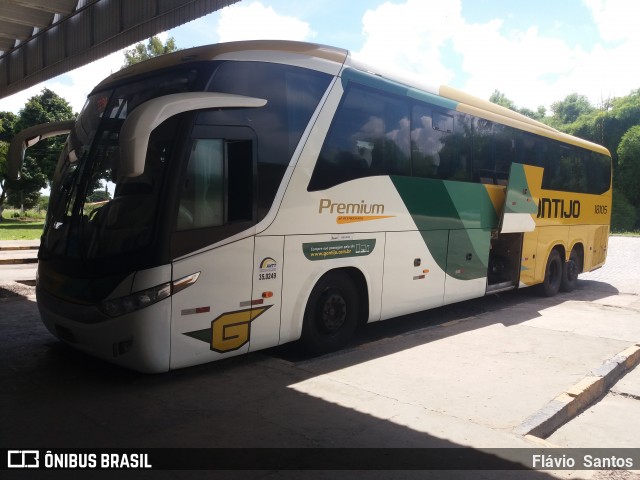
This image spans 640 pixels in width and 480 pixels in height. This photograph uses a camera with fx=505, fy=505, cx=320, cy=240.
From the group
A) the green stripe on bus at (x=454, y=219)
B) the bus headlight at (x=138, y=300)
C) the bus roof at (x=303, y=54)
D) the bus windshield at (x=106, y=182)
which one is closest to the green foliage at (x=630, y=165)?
the bus roof at (x=303, y=54)

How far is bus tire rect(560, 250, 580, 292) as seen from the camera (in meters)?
12.2

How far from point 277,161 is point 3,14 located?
938 centimetres

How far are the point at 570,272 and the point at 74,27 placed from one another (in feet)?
43.2

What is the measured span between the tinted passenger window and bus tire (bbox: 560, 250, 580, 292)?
696cm

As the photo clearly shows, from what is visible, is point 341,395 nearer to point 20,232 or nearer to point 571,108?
point 20,232

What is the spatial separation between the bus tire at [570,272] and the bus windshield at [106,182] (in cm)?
1042

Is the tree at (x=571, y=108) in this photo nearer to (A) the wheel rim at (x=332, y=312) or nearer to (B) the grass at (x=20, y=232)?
(B) the grass at (x=20, y=232)

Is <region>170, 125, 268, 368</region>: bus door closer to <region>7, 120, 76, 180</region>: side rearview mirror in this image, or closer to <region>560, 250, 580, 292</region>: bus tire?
<region>7, 120, 76, 180</region>: side rearview mirror

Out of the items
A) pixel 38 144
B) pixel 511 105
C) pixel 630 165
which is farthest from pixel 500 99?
pixel 38 144

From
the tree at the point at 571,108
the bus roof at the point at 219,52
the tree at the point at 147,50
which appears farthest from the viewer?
the tree at the point at 571,108

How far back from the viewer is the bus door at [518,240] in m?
9.70

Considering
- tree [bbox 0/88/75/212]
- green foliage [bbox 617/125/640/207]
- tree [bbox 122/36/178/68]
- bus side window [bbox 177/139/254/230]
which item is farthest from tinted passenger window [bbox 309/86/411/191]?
green foliage [bbox 617/125/640/207]

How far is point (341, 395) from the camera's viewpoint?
4.88 meters

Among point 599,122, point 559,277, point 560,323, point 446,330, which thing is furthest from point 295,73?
point 599,122
